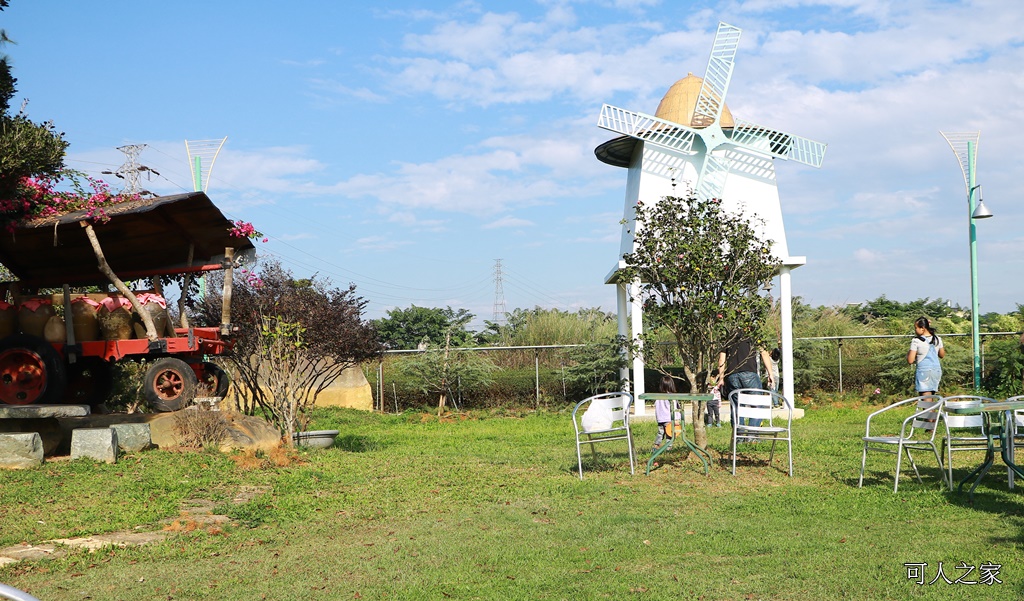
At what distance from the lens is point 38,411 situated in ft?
30.8

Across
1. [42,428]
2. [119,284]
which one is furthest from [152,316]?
[42,428]

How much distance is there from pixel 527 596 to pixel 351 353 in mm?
7872

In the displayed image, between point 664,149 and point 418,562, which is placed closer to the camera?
point 418,562

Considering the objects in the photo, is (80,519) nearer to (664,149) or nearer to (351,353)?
(351,353)

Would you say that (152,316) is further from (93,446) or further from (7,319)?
(93,446)

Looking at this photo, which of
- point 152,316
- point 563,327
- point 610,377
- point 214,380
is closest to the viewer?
point 152,316

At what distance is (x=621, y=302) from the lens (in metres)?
19.3

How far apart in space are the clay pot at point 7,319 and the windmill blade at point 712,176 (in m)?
12.7

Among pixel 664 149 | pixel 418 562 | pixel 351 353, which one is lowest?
pixel 418 562

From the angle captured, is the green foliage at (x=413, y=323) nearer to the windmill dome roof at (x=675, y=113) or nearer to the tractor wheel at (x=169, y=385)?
the windmill dome roof at (x=675, y=113)

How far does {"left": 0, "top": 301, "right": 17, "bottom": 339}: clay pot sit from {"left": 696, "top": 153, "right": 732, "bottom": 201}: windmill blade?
1272 centimetres

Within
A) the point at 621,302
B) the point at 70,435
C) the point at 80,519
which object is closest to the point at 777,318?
the point at 621,302

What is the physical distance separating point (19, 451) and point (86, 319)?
218 centimetres

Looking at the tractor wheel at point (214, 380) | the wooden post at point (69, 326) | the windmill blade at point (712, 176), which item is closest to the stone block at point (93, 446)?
the wooden post at point (69, 326)
